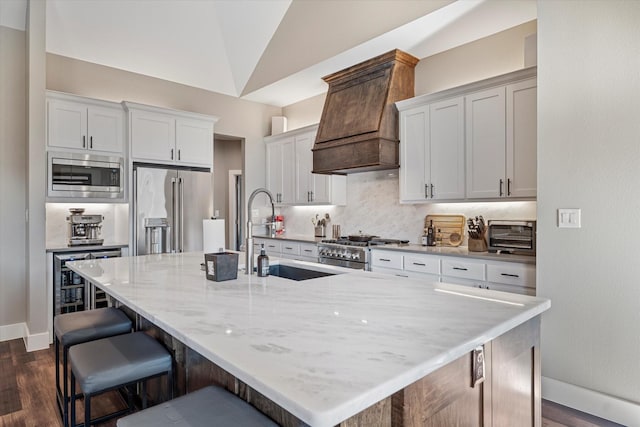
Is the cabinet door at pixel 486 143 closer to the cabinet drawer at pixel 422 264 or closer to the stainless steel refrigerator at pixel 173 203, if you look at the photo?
the cabinet drawer at pixel 422 264

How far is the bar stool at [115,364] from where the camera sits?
4.86 feet

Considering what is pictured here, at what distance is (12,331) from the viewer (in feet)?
12.7

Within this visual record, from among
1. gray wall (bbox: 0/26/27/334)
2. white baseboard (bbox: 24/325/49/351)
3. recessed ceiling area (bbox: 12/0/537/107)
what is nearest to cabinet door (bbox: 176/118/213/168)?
recessed ceiling area (bbox: 12/0/537/107)

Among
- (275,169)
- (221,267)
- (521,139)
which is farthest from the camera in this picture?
(275,169)

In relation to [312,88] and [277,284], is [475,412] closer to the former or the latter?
[277,284]

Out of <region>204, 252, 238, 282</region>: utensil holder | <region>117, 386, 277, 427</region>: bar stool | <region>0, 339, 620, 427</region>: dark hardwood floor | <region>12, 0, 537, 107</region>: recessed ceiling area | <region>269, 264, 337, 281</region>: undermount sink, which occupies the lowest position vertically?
<region>0, 339, 620, 427</region>: dark hardwood floor

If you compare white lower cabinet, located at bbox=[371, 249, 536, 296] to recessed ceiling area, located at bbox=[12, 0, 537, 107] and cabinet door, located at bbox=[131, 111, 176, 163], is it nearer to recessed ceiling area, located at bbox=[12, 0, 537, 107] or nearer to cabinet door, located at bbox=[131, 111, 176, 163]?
recessed ceiling area, located at bbox=[12, 0, 537, 107]

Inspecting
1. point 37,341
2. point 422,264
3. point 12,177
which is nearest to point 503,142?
point 422,264

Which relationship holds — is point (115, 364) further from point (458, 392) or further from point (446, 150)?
point (446, 150)

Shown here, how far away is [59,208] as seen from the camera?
4.15m

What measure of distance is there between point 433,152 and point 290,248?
222 cm

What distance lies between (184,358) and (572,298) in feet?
7.53

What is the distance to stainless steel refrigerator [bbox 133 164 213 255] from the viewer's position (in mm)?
4320

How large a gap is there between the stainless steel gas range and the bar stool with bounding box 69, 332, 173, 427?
2.44 meters
